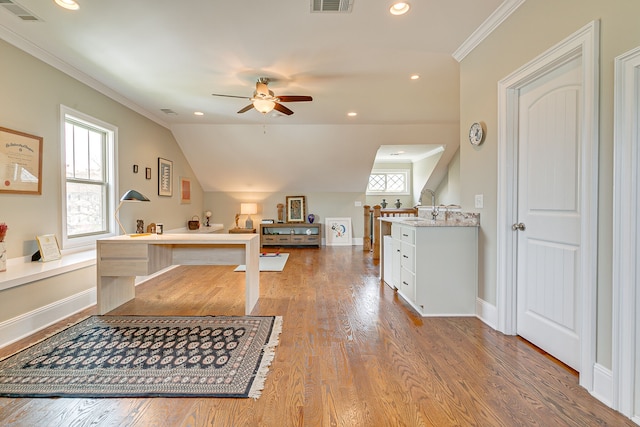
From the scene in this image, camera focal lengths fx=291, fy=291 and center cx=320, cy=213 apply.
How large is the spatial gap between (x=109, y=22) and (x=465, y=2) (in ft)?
9.24

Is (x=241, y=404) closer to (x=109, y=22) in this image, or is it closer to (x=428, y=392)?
(x=428, y=392)

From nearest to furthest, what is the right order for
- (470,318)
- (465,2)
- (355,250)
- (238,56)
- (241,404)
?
(241,404) → (465,2) → (470,318) → (238,56) → (355,250)

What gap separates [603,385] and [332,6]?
2.90 m

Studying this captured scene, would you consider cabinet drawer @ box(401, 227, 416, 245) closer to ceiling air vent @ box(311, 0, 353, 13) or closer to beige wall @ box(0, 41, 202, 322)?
ceiling air vent @ box(311, 0, 353, 13)

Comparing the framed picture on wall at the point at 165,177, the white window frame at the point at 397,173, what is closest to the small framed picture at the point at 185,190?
the framed picture on wall at the point at 165,177

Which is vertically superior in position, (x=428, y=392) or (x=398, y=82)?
(x=398, y=82)

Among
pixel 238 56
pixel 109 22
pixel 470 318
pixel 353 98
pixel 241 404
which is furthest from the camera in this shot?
pixel 353 98

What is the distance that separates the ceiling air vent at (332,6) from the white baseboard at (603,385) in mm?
2758

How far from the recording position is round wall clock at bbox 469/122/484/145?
2640mm

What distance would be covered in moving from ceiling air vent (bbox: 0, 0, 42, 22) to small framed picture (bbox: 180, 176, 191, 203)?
4052mm

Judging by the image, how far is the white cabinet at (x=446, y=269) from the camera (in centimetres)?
275

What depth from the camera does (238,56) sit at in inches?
116

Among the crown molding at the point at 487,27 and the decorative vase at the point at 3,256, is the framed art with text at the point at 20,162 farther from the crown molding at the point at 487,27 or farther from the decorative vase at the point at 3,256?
the crown molding at the point at 487,27

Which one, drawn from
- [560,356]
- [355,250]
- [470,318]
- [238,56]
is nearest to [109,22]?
[238,56]
